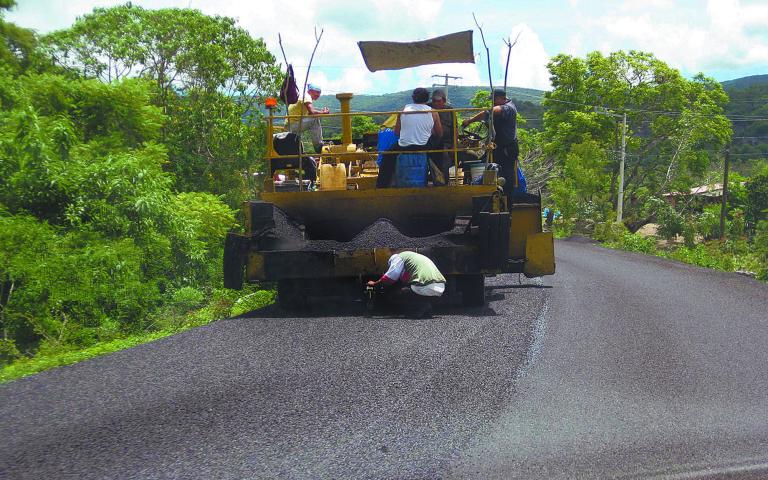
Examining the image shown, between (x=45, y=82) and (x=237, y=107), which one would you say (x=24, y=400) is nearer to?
(x=45, y=82)

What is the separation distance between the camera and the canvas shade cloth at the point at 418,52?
1036cm

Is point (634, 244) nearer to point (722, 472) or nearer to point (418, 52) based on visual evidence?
point (418, 52)

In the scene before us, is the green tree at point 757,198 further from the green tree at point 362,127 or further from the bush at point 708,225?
the green tree at point 362,127

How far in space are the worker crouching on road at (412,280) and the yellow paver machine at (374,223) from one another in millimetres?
199

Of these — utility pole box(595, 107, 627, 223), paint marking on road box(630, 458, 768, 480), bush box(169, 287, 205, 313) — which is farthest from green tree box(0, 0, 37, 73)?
utility pole box(595, 107, 627, 223)

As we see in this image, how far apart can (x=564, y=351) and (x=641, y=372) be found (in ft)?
2.76

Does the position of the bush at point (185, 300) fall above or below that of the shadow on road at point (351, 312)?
below

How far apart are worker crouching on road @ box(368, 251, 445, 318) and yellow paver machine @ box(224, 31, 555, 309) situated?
199 mm

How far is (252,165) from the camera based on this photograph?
92.1 ft

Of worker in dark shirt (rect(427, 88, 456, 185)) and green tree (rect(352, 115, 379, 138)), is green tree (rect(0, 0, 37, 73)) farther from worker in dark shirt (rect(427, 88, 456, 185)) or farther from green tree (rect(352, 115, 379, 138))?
worker in dark shirt (rect(427, 88, 456, 185))

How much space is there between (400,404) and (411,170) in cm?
482

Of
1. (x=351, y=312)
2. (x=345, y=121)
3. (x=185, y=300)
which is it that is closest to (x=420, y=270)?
(x=351, y=312)

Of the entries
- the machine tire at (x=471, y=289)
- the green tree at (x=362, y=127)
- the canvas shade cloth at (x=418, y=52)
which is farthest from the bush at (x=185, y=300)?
the machine tire at (x=471, y=289)

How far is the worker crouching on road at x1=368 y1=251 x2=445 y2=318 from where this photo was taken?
8781mm
